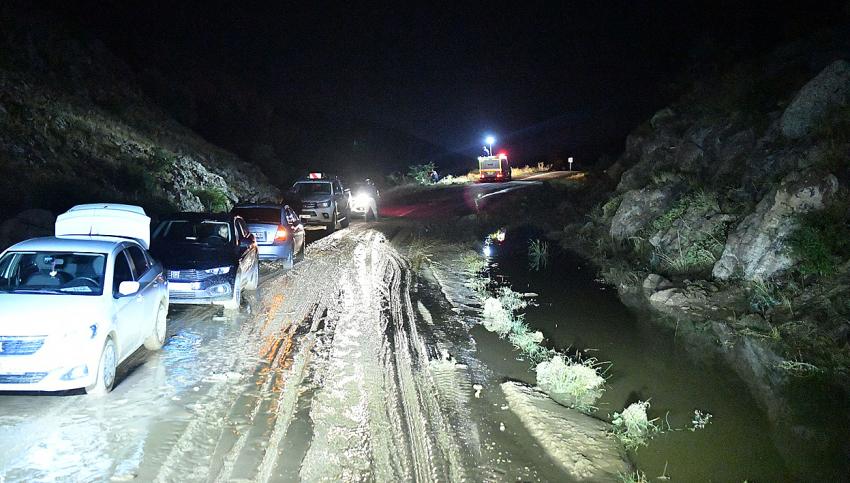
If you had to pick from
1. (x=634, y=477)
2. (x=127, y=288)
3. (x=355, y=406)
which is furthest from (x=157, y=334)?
(x=634, y=477)

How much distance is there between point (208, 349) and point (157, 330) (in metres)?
0.67

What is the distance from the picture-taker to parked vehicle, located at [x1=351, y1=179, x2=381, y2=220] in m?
28.2

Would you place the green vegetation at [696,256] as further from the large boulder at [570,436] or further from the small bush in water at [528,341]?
the large boulder at [570,436]

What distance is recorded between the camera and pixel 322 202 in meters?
22.6

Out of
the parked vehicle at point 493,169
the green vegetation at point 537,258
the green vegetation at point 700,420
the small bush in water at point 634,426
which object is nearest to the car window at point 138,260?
the small bush in water at point 634,426

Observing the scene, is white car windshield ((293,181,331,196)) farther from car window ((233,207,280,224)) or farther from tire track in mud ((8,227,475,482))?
tire track in mud ((8,227,475,482))

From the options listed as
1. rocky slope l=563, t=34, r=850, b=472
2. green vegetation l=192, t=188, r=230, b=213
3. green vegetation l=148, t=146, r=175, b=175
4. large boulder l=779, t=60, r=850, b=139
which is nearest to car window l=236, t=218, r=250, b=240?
rocky slope l=563, t=34, r=850, b=472

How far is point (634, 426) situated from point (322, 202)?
17.3 m

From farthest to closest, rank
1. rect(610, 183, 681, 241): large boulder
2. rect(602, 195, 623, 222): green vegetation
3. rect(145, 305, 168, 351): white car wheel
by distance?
1. rect(602, 195, 623, 222): green vegetation
2. rect(610, 183, 681, 241): large boulder
3. rect(145, 305, 168, 351): white car wheel

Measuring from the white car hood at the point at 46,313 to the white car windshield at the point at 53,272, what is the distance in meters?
0.31

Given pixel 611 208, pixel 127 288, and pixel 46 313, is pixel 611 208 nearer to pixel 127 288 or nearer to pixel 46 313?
pixel 127 288

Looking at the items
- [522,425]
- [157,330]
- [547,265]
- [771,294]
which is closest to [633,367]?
[522,425]

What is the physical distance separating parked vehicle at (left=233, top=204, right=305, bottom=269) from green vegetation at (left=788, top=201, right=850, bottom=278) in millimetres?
10056

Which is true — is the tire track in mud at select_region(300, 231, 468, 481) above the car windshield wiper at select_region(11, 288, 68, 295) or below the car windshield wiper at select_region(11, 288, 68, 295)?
below
